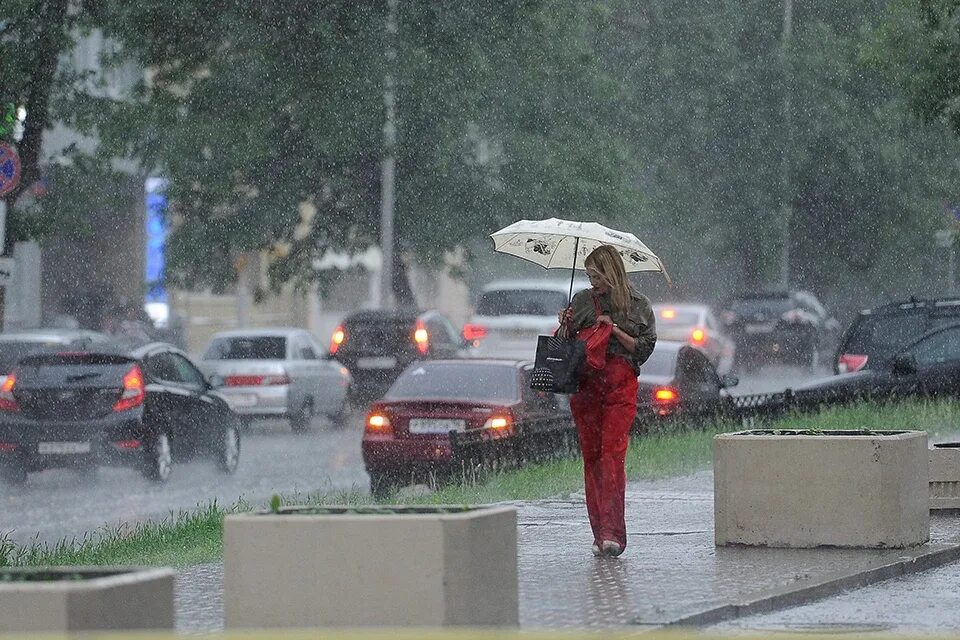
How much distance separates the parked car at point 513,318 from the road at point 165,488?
5.92 metres

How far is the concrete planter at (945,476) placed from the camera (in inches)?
532

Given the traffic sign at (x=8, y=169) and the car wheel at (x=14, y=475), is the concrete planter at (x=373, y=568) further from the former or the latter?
the car wheel at (x=14, y=475)

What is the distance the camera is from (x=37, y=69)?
77.2 ft

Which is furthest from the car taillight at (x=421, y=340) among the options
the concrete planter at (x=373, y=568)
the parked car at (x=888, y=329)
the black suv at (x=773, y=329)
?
the concrete planter at (x=373, y=568)

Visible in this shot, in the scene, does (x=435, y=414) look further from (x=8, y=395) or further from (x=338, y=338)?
(x=338, y=338)

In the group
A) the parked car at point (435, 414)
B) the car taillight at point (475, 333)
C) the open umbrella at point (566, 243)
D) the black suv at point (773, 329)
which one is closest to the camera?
the open umbrella at point (566, 243)

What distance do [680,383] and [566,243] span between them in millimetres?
9374

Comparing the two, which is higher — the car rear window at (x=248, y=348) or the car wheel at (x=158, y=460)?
the car rear window at (x=248, y=348)

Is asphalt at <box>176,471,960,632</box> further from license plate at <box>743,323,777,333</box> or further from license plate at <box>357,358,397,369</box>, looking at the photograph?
license plate at <box>743,323,777,333</box>

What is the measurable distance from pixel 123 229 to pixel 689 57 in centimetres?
1356

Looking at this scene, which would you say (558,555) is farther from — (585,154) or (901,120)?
(901,120)

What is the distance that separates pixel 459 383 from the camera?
61.3 feet

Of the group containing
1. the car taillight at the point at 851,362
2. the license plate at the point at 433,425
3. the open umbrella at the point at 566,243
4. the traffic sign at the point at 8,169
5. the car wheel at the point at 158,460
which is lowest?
the car wheel at the point at 158,460

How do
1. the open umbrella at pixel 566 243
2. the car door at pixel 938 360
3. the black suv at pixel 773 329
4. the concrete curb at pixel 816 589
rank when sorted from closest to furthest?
the concrete curb at pixel 816 589 → the open umbrella at pixel 566 243 → the car door at pixel 938 360 → the black suv at pixel 773 329
